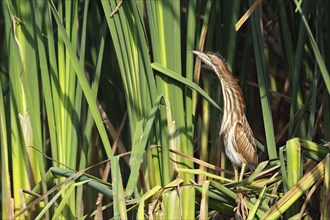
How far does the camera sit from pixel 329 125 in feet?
11.8

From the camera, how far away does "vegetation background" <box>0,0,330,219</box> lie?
310 cm

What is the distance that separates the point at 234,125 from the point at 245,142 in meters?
0.11

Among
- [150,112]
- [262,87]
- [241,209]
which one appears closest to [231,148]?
[262,87]

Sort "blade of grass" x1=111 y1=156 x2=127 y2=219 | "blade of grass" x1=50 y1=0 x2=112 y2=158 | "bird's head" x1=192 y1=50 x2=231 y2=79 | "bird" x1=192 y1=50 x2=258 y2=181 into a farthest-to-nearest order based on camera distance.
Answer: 1. "bird" x1=192 y1=50 x2=258 y2=181
2. "bird's head" x1=192 y1=50 x2=231 y2=79
3. "blade of grass" x1=50 y1=0 x2=112 y2=158
4. "blade of grass" x1=111 y1=156 x2=127 y2=219

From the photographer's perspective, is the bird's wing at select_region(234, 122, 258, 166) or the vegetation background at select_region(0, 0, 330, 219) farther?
the bird's wing at select_region(234, 122, 258, 166)

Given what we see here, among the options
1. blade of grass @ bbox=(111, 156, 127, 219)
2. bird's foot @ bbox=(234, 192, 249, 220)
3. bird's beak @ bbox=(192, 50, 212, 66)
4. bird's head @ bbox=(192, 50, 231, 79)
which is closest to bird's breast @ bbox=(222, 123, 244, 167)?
bird's head @ bbox=(192, 50, 231, 79)

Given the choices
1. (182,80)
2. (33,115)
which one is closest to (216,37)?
(182,80)

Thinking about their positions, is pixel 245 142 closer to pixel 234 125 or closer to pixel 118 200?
pixel 234 125

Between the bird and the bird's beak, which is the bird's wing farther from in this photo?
the bird's beak

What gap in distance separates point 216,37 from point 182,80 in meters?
0.41

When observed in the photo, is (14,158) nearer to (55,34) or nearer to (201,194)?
(55,34)

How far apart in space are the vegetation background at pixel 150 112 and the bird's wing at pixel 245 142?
0.23 ft

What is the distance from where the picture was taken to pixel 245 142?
3779mm

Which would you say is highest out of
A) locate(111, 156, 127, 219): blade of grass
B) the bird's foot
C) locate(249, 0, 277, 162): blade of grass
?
locate(249, 0, 277, 162): blade of grass
